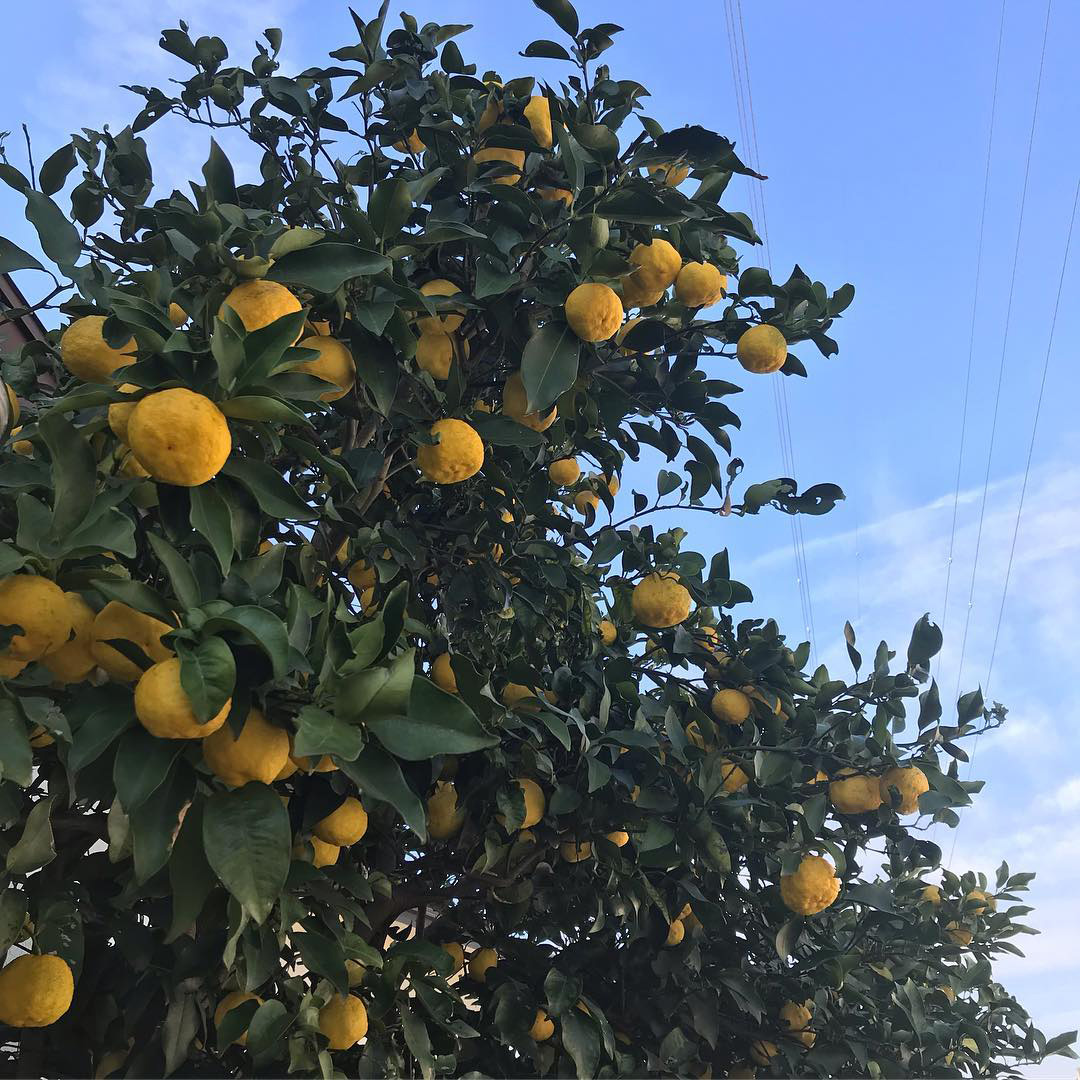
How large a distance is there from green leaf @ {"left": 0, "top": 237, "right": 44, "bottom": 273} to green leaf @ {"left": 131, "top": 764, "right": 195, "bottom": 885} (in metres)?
0.86

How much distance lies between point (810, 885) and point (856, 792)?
0.28 m

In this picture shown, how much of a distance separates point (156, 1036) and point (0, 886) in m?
0.63

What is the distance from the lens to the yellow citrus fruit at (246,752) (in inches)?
42.1

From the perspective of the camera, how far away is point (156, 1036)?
68.6 inches

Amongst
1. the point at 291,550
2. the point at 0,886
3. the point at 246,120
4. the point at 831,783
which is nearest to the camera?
the point at 0,886

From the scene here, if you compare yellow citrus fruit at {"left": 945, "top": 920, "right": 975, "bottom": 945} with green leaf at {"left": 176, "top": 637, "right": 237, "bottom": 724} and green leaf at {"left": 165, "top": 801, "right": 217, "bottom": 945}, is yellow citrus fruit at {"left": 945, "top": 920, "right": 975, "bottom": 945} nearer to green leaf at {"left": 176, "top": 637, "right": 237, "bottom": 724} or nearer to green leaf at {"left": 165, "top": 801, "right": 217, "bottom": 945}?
green leaf at {"left": 165, "top": 801, "right": 217, "bottom": 945}

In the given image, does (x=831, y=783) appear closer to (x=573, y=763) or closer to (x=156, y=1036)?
(x=573, y=763)

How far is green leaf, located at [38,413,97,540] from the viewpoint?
114 centimetres

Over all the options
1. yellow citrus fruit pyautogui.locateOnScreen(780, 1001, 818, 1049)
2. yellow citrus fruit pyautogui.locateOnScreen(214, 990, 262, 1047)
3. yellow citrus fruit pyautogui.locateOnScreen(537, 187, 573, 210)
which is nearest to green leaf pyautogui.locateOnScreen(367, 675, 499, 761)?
yellow citrus fruit pyautogui.locateOnScreen(214, 990, 262, 1047)

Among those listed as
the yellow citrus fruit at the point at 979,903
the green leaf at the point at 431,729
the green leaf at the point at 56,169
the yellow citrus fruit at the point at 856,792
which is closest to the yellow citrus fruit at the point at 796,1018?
the yellow citrus fruit at the point at 856,792

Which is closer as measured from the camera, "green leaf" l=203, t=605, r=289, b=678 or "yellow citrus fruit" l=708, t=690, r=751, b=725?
"green leaf" l=203, t=605, r=289, b=678

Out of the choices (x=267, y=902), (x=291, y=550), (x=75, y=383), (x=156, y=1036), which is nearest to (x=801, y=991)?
(x=156, y=1036)

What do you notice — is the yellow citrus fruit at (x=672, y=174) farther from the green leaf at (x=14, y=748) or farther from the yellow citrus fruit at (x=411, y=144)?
the green leaf at (x=14, y=748)

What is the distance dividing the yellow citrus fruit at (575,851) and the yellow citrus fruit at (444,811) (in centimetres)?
27
